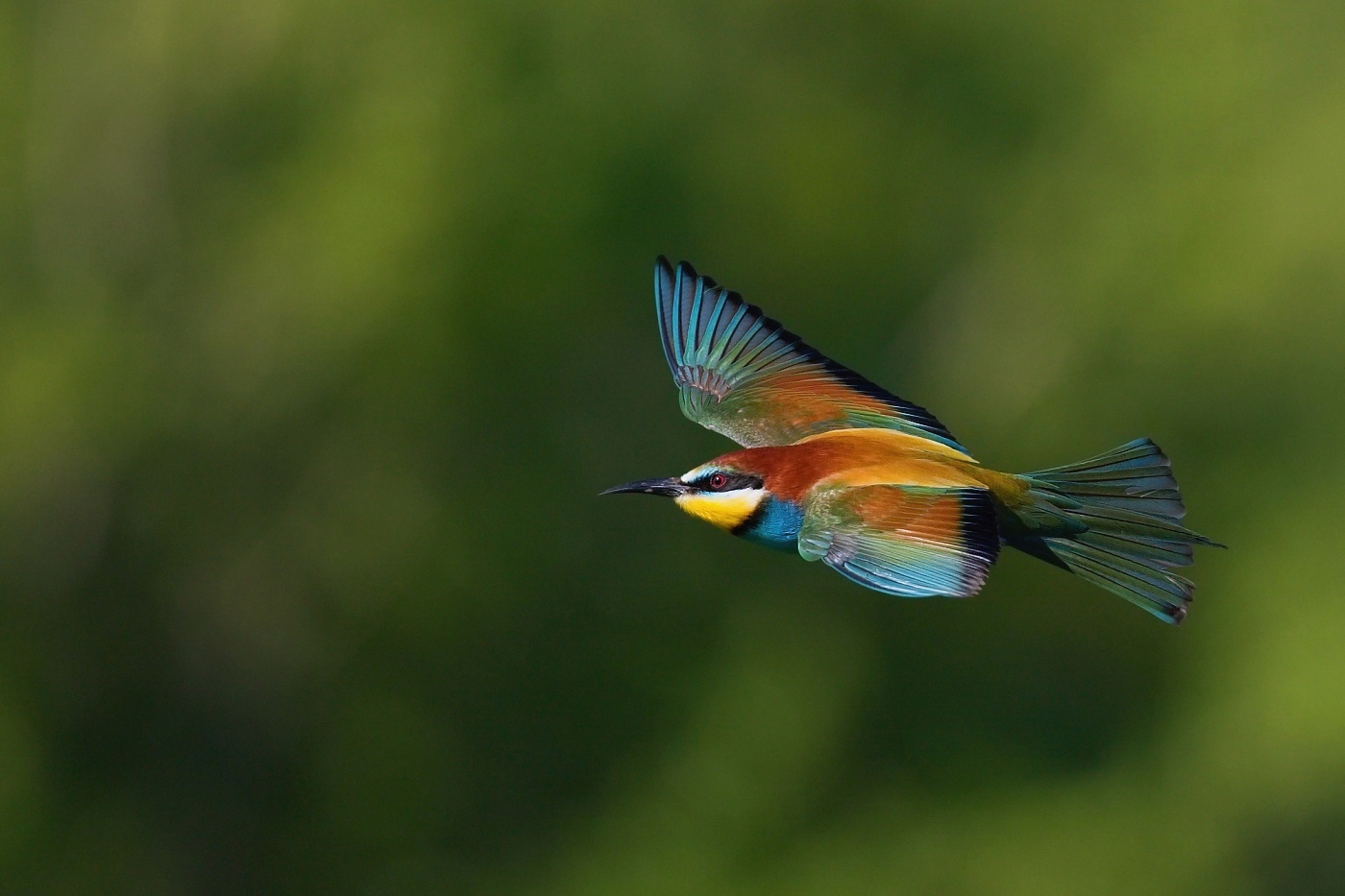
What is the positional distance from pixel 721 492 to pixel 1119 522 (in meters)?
0.54

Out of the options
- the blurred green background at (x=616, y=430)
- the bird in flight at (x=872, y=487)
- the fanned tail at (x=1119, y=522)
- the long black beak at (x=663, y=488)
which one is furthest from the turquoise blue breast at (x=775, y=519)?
the blurred green background at (x=616, y=430)

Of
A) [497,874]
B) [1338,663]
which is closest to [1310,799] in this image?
[1338,663]

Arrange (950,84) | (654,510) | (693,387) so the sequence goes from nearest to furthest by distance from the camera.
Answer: (693,387) < (654,510) < (950,84)

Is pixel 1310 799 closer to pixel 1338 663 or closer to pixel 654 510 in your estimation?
pixel 1338 663

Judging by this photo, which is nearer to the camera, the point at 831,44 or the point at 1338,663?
the point at 1338,663

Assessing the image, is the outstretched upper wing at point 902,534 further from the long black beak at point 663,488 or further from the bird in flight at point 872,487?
the long black beak at point 663,488

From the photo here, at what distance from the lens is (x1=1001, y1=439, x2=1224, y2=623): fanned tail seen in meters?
2.32

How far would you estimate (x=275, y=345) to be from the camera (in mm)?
7711

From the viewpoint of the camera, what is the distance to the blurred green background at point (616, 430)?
7449 mm

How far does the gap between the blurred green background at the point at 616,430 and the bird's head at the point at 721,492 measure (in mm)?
4649

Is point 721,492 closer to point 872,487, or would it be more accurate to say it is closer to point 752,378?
point 872,487

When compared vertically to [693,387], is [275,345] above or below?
below

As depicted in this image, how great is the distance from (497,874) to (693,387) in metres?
5.89

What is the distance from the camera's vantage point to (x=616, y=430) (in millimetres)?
7340
